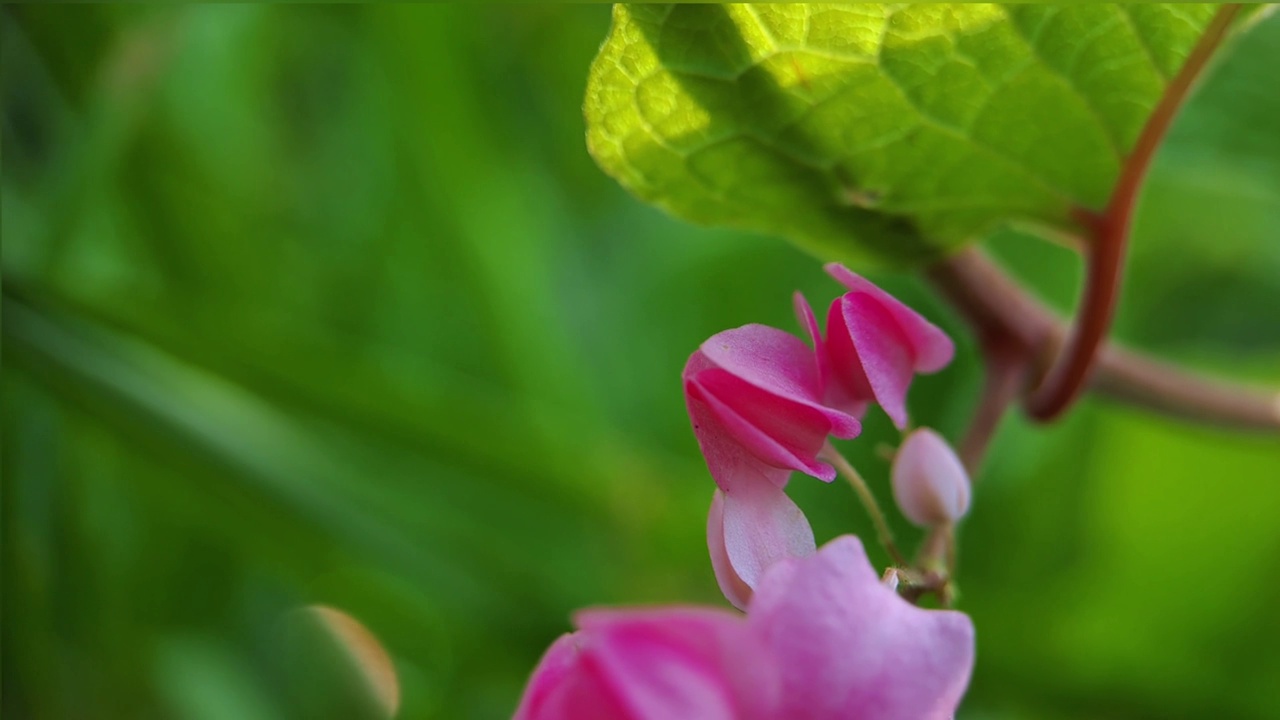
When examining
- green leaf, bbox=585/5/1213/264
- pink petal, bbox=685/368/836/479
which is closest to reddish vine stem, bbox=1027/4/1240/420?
green leaf, bbox=585/5/1213/264

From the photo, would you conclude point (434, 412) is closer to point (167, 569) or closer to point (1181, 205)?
point (167, 569)

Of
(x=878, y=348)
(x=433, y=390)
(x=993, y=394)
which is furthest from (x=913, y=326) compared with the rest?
(x=433, y=390)

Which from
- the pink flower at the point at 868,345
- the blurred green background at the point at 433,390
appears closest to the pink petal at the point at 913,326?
the pink flower at the point at 868,345

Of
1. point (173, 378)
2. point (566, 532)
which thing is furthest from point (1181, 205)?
point (173, 378)

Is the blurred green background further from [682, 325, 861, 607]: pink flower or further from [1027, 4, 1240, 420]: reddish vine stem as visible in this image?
[682, 325, 861, 607]: pink flower

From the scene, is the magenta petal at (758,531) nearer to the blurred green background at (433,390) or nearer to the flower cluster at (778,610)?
the flower cluster at (778,610)
